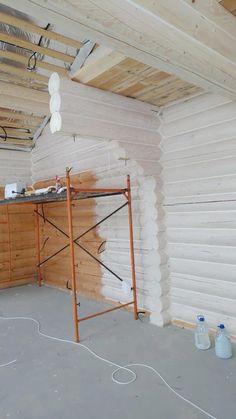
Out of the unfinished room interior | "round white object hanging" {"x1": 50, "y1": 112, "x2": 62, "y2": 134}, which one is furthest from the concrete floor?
"round white object hanging" {"x1": 50, "y1": 112, "x2": 62, "y2": 134}

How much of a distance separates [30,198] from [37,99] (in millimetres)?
1310

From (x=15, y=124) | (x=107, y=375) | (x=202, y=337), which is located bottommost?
(x=107, y=375)

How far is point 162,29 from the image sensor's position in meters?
1.31

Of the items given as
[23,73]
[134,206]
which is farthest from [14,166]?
[134,206]

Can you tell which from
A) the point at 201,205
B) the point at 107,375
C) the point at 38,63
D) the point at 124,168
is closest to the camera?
the point at 107,375

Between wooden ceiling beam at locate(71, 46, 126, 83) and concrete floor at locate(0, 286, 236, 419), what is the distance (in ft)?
7.64

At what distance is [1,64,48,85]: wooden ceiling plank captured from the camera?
131 inches

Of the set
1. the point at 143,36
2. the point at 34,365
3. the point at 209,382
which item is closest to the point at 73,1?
the point at 143,36

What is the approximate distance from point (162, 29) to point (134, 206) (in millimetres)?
2439

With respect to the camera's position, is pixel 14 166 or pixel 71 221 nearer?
pixel 71 221

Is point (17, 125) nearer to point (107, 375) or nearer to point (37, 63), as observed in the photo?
point (37, 63)

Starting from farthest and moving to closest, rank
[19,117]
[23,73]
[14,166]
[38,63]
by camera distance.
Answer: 1. [14,166]
2. [19,117]
3. [23,73]
4. [38,63]

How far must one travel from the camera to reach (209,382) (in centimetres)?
216

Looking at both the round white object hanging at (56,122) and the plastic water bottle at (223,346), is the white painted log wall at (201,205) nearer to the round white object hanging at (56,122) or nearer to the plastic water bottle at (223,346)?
the plastic water bottle at (223,346)
